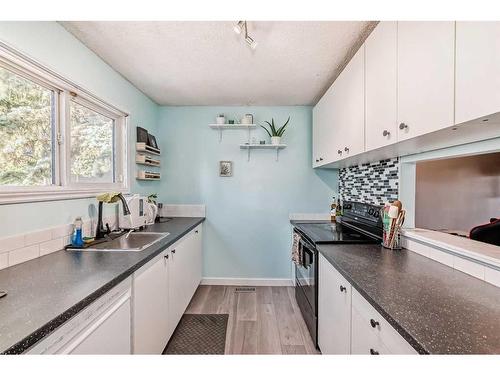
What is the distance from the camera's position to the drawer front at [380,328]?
79cm

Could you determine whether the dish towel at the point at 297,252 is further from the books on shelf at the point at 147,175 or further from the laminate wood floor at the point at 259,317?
the books on shelf at the point at 147,175

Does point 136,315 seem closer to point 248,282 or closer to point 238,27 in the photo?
point 238,27

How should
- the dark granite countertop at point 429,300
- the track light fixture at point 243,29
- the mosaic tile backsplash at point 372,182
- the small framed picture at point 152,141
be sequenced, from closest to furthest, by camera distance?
the dark granite countertop at point 429,300 < the track light fixture at point 243,29 < the mosaic tile backsplash at point 372,182 < the small framed picture at point 152,141

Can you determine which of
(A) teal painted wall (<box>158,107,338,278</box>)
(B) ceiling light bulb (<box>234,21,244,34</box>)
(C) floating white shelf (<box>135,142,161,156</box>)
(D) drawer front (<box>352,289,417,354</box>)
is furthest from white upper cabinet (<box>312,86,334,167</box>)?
(C) floating white shelf (<box>135,142,161,156</box>)

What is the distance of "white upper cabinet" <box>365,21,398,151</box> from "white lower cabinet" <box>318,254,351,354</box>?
819 millimetres

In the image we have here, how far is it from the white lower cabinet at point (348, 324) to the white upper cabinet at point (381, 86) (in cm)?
82

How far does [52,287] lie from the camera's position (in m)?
1.00

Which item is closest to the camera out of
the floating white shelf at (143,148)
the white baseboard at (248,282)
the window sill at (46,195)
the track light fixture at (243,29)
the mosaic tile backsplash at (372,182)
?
the window sill at (46,195)

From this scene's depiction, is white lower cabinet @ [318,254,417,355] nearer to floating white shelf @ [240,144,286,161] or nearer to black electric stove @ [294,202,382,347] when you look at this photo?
black electric stove @ [294,202,382,347]

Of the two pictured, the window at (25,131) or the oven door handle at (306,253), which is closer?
the window at (25,131)

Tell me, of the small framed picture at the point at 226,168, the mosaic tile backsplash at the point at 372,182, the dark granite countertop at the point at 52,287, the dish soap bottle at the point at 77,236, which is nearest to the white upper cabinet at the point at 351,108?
the mosaic tile backsplash at the point at 372,182

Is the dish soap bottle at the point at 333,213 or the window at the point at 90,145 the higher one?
the window at the point at 90,145
